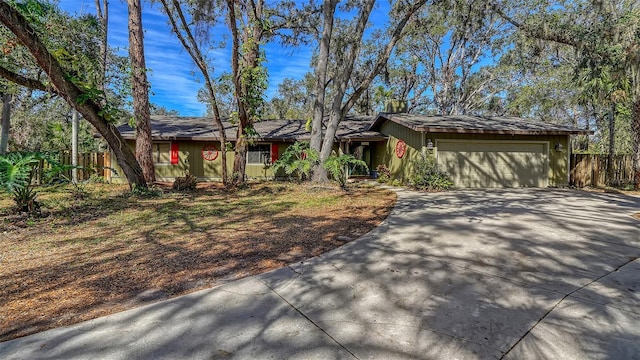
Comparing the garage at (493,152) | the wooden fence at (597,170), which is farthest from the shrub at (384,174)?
the wooden fence at (597,170)

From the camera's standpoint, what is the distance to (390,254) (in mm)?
4312

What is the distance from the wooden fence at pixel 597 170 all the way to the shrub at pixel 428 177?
5.65 meters

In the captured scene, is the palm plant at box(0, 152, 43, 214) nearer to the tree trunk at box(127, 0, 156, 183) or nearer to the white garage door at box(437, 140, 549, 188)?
the tree trunk at box(127, 0, 156, 183)

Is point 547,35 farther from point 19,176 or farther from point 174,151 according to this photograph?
point 19,176

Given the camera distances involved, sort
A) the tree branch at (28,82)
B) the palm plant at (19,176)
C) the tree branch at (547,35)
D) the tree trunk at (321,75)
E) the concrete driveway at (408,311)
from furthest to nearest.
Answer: the tree branch at (547,35) → the tree trunk at (321,75) → the tree branch at (28,82) → the palm plant at (19,176) → the concrete driveway at (408,311)

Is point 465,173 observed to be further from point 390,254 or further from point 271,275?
point 271,275

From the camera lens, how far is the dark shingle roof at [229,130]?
14258 mm

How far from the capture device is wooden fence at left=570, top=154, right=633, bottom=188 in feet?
42.3

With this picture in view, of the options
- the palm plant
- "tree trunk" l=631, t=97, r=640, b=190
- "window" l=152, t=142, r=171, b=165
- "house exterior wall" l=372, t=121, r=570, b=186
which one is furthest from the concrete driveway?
"window" l=152, t=142, r=171, b=165

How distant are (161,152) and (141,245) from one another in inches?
436

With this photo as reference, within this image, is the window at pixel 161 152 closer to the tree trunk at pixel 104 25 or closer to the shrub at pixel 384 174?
the tree trunk at pixel 104 25

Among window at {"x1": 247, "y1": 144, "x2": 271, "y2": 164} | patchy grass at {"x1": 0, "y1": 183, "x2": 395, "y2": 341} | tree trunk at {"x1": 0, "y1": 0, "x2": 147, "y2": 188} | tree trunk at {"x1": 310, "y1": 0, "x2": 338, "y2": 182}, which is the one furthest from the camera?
window at {"x1": 247, "y1": 144, "x2": 271, "y2": 164}

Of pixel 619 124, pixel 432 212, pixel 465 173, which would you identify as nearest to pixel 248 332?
pixel 432 212

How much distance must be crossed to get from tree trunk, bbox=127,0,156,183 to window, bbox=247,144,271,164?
4.42m
